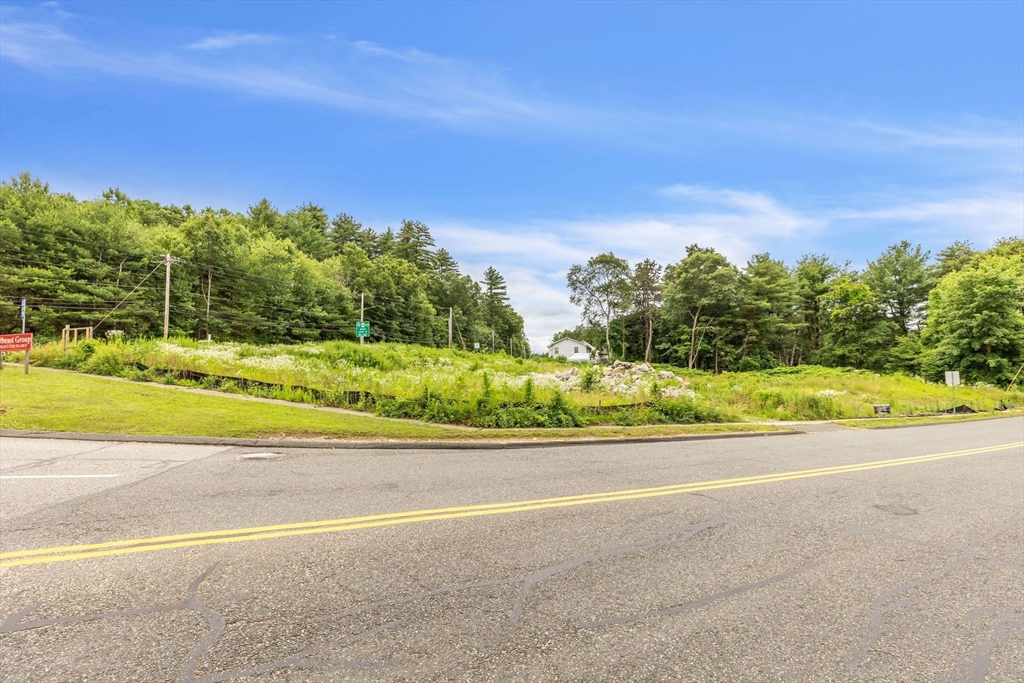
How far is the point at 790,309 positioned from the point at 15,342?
2928 inches

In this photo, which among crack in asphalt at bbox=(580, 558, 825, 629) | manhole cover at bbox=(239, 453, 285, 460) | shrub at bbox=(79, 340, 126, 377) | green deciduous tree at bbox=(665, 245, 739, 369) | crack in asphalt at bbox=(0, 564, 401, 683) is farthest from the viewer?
green deciduous tree at bbox=(665, 245, 739, 369)

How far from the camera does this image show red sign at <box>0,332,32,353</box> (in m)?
16.8

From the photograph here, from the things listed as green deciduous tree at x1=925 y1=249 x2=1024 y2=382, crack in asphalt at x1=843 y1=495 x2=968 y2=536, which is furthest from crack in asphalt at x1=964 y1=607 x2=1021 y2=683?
green deciduous tree at x1=925 y1=249 x2=1024 y2=382

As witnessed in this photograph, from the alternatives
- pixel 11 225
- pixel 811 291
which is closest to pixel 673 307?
pixel 811 291

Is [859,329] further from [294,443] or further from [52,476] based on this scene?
[52,476]

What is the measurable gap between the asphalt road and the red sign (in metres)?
14.1

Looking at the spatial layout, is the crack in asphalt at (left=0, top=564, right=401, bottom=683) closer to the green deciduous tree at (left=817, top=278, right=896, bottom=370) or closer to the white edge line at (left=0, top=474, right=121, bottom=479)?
the white edge line at (left=0, top=474, right=121, bottom=479)

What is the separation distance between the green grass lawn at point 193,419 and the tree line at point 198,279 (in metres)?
22.1

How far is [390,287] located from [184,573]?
59319mm

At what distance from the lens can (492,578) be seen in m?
3.59

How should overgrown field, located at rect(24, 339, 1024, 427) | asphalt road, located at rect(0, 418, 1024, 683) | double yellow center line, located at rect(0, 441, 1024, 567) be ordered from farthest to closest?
1. overgrown field, located at rect(24, 339, 1024, 427)
2. double yellow center line, located at rect(0, 441, 1024, 567)
3. asphalt road, located at rect(0, 418, 1024, 683)

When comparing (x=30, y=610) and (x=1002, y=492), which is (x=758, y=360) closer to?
(x=1002, y=492)

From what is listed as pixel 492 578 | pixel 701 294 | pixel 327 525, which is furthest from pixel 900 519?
pixel 701 294

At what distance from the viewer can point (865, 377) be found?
38812 millimetres
